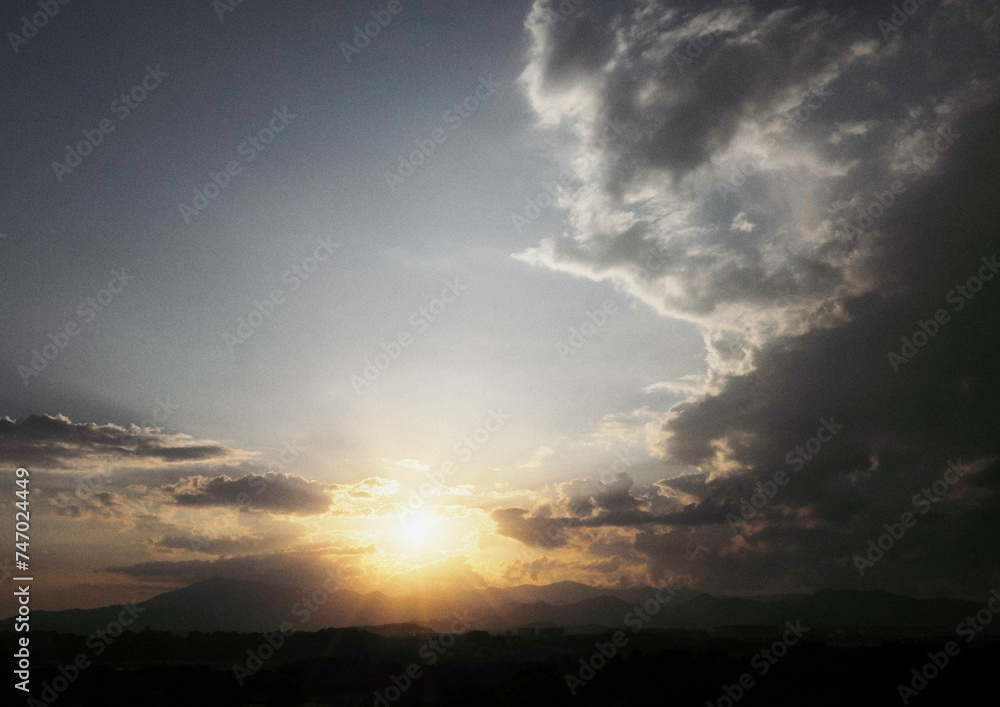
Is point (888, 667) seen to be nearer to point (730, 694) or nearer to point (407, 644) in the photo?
point (730, 694)

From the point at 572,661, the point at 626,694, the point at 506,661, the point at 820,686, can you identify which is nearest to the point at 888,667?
the point at 820,686

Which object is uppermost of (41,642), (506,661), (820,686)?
(41,642)

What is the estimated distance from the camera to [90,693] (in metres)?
69.2

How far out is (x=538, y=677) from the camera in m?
72.4

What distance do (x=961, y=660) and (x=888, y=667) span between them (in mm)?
9231

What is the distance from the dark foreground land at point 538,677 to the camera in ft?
215

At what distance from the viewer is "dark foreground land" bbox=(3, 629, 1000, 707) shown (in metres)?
65.6

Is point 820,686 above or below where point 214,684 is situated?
below

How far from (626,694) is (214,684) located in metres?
55.8

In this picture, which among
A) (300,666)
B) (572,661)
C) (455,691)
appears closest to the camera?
(455,691)

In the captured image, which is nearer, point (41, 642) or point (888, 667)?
point (888, 667)

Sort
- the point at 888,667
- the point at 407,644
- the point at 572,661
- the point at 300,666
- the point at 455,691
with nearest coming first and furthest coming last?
the point at 888,667 → the point at 455,691 → the point at 572,661 → the point at 300,666 → the point at 407,644

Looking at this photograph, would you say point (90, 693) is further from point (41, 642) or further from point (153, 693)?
point (41, 642)

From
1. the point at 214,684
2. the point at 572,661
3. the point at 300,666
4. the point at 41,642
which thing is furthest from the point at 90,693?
the point at 572,661
